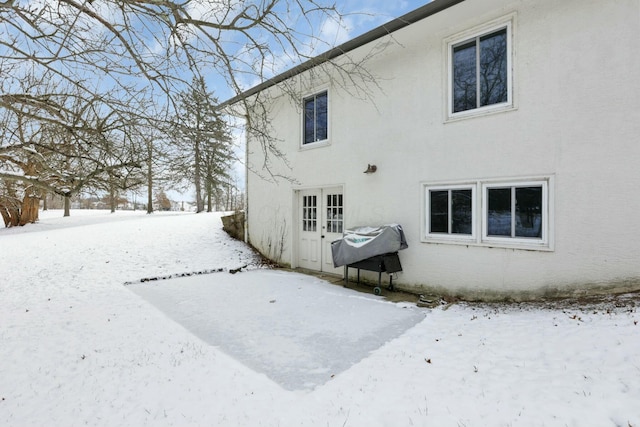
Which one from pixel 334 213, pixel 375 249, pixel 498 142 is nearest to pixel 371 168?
pixel 334 213

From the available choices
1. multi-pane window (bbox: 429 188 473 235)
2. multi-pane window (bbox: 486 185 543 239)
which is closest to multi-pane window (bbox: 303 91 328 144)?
multi-pane window (bbox: 429 188 473 235)

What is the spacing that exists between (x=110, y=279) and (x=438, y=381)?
7601 millimetres

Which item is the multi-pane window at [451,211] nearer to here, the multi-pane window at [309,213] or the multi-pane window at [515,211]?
the multi-pane window at [515,211]

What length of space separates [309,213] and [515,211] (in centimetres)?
493

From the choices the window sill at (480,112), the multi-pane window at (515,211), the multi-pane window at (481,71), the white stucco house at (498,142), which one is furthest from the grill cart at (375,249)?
the multi-pane window at (481,71)

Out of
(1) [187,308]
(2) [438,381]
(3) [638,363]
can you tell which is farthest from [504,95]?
(1) [187,308]

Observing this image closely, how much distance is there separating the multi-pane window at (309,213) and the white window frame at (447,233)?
3.14 metres

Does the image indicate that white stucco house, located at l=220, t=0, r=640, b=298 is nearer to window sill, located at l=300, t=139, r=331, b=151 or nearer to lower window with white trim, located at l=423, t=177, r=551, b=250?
lower window with white trim, located at l=423, t=177, r=551, b=250

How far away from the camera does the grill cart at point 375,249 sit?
19.6ft

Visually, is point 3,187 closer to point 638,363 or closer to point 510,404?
point 510,404

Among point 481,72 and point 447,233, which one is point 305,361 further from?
point 481,72

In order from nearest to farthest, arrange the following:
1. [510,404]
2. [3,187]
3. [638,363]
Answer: [510,404] < [638,363] < [3,187]

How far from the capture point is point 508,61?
5.24m

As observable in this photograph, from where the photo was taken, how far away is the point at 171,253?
9.63 meters
